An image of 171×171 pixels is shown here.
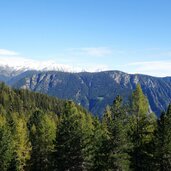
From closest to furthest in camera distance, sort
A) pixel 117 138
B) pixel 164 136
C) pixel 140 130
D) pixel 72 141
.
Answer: pixel 117 138
pixel 164 136
pixel 140 130
pixel 72 141

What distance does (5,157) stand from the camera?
70688 millimetres

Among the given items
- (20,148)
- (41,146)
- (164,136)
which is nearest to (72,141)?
(164,136)

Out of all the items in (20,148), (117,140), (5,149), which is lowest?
(20,148)

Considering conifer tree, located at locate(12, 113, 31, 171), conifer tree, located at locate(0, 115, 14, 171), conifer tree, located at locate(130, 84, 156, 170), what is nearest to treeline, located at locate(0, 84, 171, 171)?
conifer tree, located at locate(130, 84, 156, 170)

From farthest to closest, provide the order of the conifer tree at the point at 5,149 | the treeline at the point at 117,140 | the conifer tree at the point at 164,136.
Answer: the conifer tree at the point at 5,149 → the conifer tree at the point at 164,136 → the treeline at the point at 117,140

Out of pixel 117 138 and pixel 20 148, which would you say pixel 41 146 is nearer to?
pixel 20 148

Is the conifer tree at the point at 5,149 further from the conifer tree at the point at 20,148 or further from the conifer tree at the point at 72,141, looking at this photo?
the conifer tree at the point at 72,141

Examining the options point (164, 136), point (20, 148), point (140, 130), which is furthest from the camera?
point (20, 148)

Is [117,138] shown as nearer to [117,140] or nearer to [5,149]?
[117,140]

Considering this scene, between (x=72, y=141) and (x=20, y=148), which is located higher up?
(x=72, y=141)

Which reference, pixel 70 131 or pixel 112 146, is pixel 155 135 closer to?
pixel 112 146

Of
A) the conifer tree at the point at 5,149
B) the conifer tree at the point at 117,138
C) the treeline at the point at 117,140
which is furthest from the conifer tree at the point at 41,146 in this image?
the conifer tree at the point at 117,138

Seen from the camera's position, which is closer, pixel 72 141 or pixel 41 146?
pixel 72 141

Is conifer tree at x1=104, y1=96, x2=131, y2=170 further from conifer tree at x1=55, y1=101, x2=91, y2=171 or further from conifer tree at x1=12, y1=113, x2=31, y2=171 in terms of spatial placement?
conifer tree at x1=12, y1=113, x2=31, y2=171
